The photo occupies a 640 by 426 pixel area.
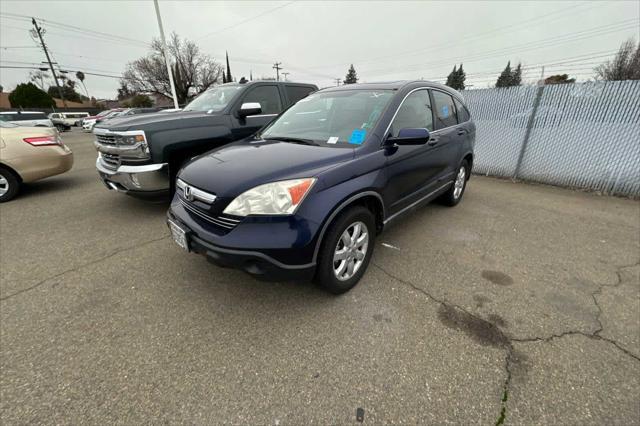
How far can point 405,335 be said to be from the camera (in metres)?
2.07

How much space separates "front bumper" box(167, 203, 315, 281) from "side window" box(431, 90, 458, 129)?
2606mm

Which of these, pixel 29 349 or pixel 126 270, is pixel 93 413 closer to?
pixel 29 349

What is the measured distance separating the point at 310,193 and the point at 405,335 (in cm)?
124

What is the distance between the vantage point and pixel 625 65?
989 inches

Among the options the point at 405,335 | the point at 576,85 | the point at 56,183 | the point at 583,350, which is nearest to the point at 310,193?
the point at 405,335

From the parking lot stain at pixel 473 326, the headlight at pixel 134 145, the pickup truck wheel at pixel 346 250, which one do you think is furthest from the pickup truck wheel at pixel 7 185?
the parking lot stain at pixel 473 326

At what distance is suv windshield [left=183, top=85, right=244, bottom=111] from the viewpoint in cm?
453

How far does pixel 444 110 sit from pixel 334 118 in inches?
67.6

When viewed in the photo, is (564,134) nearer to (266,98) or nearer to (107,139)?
(266,98)

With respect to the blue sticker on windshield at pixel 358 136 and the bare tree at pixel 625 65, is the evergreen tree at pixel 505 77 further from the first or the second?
the blue sticker on windshield at pixel 358 136

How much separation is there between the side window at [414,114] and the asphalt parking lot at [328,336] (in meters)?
1.33

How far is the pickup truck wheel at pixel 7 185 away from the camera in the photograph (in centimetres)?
474

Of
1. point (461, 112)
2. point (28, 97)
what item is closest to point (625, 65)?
point (461, 112)

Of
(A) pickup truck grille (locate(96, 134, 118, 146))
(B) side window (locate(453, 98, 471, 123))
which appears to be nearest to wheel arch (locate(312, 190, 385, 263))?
(B) side window (locate(453, 98, 471, 123))
